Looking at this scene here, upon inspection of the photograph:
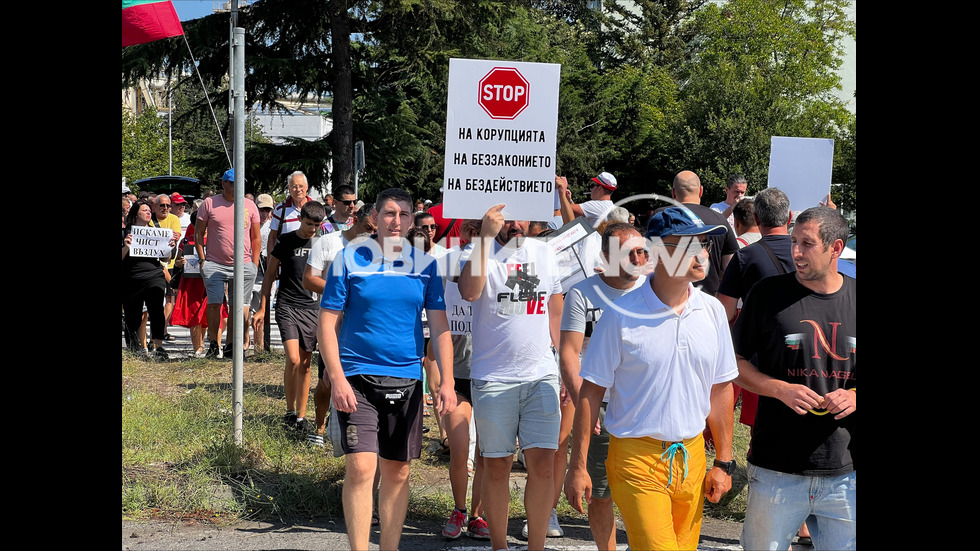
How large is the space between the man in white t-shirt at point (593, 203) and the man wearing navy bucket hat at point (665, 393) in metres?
3.36

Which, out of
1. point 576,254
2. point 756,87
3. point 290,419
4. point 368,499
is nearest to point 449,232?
point 576,254

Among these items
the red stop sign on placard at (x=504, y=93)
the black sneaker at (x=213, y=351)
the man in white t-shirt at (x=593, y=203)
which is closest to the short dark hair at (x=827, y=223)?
the red stop sign on placard at (x=504, y=93)

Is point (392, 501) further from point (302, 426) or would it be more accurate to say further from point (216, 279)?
point (216, 279)

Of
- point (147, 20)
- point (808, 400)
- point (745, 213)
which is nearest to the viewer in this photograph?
point (808, 400)

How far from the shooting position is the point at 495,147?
5609mm

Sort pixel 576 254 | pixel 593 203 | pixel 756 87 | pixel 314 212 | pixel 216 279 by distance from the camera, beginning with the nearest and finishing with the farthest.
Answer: pixel 576 254 → pixel 314 212 → pixel 593 203 → pixel 216 279 → pixel 756 87

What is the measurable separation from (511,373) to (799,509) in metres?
1.81

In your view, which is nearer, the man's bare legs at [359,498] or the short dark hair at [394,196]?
the man's bare legs at [359,498]

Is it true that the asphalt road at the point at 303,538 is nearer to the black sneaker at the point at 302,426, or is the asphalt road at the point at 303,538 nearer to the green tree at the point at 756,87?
the black sneaker at the point at 302,426

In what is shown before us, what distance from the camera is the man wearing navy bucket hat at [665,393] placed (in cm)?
393

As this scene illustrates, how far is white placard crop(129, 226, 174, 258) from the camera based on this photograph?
37.9ft

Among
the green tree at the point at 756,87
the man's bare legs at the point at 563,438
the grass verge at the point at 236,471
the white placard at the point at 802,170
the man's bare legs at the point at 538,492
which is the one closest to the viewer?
the man's bare legs at the point at 538,492

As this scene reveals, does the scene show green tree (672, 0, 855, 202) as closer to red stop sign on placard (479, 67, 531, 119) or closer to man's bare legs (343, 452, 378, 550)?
red stop sign on placard (479, 67, 531, 119)

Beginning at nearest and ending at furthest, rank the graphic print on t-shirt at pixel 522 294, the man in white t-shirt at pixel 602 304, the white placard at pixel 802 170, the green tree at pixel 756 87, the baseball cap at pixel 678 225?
the baseball cap at pixel 678 225 → the man in white t-shirt at pixel 602 304 → the graphic print on t-shirt at pixel 522 294 → the white placard at pixel 802 170 → the green tree at pixel 756 87
